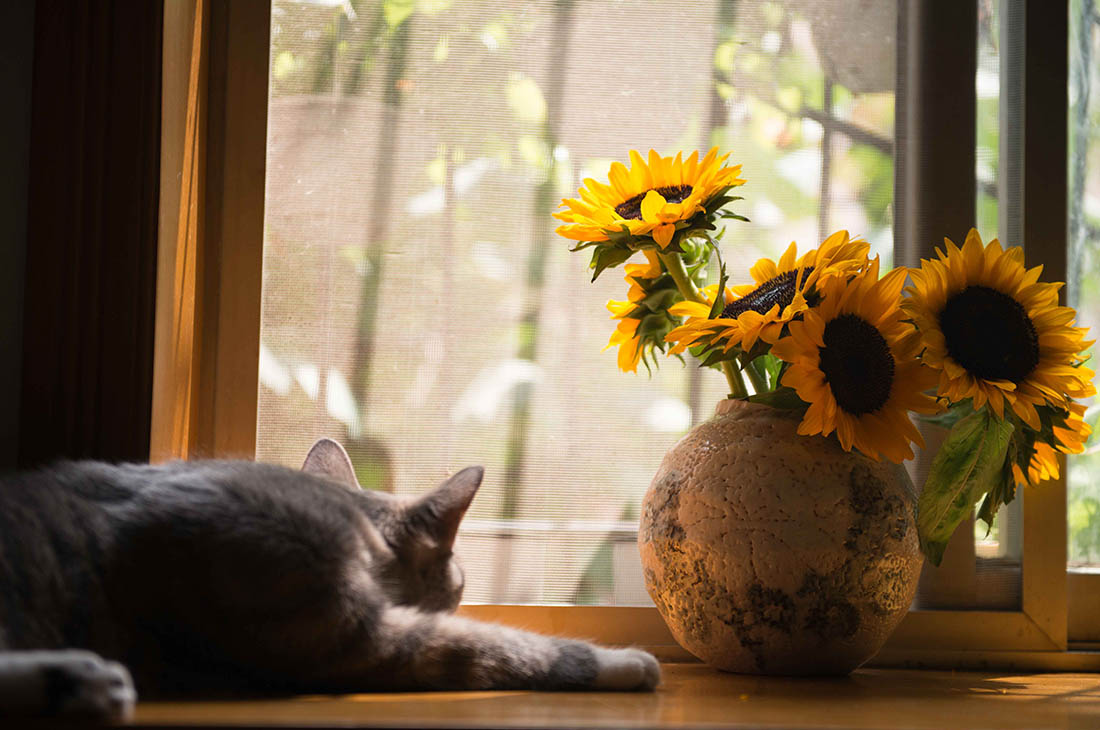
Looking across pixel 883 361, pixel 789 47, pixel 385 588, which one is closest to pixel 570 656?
pixel 385 588

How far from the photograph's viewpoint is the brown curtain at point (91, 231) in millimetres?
948

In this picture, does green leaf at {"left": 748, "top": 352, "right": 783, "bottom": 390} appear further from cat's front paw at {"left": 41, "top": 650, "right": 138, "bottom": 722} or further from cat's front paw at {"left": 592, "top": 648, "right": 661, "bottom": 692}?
cat's front paw at {"left": 41, "top": 650, "right": 138, "bottom": 722}

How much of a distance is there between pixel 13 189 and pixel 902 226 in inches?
40.8

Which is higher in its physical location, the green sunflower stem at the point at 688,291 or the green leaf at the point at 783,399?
the green sunflower stem at the point at 688,291

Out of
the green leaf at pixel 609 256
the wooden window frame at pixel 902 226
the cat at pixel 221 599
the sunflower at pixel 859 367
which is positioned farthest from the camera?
A: the wooden window frame at pixel 902 226

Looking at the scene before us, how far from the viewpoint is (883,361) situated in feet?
2.77

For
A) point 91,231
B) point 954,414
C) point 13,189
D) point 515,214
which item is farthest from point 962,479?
point 13,189

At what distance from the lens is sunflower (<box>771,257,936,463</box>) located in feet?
2.72

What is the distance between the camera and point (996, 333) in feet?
2.81

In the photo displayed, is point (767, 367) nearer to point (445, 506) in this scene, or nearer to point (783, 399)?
point (783, 399)

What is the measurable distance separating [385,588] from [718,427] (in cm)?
36

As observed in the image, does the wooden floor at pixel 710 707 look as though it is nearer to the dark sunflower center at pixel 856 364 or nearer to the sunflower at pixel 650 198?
the dark sunflower center at pixel 856 364

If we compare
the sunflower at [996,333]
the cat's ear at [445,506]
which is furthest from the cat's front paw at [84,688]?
the sunflower at [996,333]

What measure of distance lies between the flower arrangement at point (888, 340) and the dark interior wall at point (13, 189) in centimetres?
61
